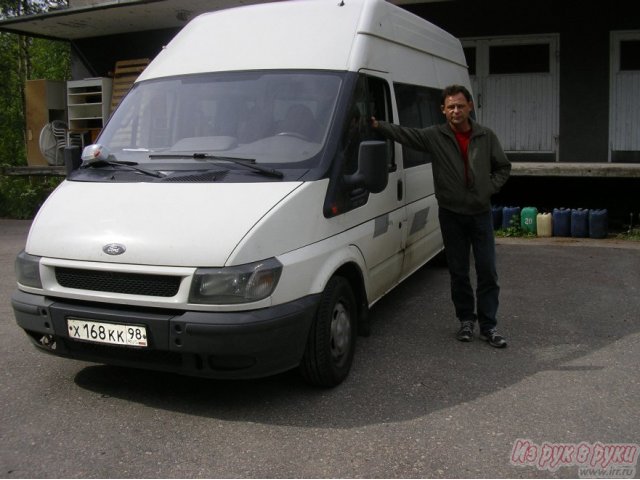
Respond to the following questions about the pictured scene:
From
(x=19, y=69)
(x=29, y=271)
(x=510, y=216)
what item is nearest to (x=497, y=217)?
(x=510, y=216)

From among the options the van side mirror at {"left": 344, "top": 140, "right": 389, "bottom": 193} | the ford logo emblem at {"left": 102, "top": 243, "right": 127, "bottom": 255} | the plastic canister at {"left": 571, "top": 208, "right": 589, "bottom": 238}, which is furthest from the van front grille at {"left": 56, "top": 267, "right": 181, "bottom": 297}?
the plastic canister at {"left": 571, "top": 208, "right": 589, "bottom": 238}

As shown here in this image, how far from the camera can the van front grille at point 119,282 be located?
351 centimetres

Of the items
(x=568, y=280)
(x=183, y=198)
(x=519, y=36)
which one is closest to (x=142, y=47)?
(x=519, y=36)

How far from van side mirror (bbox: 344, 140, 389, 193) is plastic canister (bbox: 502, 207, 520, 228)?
683 cm

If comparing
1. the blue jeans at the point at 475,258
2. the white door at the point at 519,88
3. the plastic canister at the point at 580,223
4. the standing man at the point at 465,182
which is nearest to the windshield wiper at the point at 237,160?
the standing man at the point at 465,182

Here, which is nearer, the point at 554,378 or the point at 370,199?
the point at 554,378

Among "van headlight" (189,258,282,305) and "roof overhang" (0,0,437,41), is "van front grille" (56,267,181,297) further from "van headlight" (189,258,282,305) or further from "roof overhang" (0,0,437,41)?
"roof overhang" (0,0,437,41)

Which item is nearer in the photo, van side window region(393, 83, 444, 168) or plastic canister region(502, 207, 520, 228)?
van side window region(393, 83, 444, 168)

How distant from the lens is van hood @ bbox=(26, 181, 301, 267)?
137 inches

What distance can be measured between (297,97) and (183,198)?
114 cm

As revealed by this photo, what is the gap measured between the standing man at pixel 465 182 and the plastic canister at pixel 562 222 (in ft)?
18.5

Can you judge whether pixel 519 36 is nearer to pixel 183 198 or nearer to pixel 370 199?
pixel 370 199

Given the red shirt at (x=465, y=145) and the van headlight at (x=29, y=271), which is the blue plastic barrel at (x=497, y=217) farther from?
the van headlight at (x=29, y=271)

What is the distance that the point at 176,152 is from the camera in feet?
14.1
